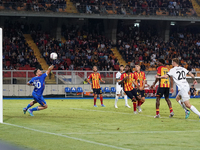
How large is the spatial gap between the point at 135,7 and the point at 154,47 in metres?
5.65

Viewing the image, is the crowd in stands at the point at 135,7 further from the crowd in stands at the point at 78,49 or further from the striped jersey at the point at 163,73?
the striped jersey at the point at 163,73

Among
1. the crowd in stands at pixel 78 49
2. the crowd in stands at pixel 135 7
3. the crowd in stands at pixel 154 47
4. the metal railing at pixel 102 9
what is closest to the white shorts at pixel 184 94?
the crowd in stands at pixel 78 49

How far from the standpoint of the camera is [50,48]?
40250 millimetres

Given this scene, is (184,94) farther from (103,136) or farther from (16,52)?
(16,52)

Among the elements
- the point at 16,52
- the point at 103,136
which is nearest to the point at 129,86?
the point at 103,136

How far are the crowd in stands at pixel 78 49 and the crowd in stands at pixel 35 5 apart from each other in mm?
3589

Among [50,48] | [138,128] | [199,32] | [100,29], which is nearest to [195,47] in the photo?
[199,32]

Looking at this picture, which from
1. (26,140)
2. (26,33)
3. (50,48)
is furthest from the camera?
(26,33)

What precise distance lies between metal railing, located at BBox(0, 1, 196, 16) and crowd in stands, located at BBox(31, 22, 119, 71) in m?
3.57

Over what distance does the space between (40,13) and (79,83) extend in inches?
429

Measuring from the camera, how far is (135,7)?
4422 cm

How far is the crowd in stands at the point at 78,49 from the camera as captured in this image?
39156mm

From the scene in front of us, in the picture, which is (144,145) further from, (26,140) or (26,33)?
(26,33)

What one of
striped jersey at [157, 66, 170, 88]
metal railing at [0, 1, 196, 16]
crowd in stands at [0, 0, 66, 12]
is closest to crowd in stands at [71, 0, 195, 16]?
metal railing at [0, 1, 196, 16]
